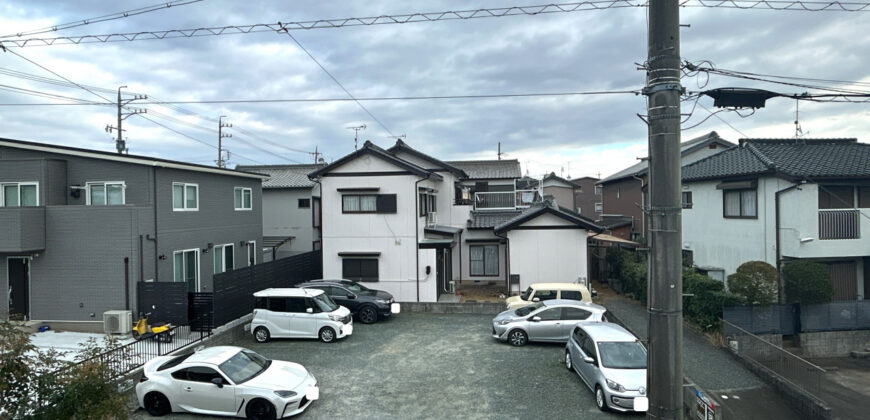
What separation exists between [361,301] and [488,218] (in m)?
9.97

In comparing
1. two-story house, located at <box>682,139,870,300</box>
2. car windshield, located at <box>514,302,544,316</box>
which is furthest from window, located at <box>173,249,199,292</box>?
two-story house, located at <box>682,139,870,300</box>

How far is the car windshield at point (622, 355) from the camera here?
32.4ft

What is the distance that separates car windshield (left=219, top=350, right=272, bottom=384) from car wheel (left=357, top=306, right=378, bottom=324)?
266 inches

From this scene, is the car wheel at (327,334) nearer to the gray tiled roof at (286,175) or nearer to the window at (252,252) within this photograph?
the window at (252,252)

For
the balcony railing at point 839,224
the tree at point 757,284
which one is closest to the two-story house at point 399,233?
the tree at point 757,284

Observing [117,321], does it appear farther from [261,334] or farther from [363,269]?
[363,269]

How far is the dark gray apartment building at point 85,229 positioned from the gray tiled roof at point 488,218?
12.9 meters

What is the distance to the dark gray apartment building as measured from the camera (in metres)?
14.2

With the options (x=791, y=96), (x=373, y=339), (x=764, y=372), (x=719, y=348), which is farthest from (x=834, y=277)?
(x=373, y=339)

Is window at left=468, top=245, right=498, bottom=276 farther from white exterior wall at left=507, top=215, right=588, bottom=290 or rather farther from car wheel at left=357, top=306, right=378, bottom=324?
car wheel at left=357, top=306, right=378, bottom=324

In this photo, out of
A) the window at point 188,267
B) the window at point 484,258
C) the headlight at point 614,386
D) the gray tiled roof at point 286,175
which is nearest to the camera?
the headlight at point 614,386

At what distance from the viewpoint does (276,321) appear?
14742mm

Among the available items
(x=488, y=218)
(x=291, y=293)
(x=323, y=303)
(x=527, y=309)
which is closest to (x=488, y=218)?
(x=488, y=218)

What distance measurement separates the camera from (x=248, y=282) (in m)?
16.5
